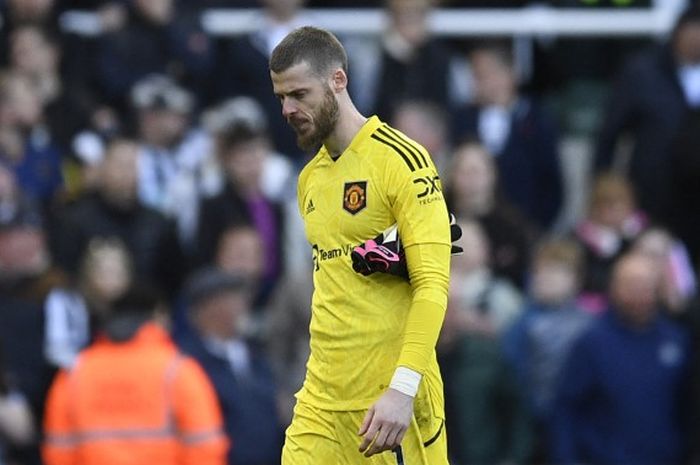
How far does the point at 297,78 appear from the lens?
21.2 ft

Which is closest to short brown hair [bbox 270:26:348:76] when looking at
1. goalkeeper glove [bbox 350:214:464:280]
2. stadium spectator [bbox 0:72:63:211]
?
goalkeeper glove [bbox 350:214:464:280]

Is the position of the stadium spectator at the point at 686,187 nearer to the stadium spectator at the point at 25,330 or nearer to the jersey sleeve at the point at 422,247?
the stadium spectator at the point at 25,330

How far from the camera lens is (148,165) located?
13.3 metres

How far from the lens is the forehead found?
255 inches

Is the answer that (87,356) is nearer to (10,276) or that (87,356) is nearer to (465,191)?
(10,276)

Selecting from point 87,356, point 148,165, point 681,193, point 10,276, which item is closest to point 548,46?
point 681,193

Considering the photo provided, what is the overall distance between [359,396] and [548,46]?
9213 mm

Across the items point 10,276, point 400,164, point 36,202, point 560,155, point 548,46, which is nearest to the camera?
point 400,164

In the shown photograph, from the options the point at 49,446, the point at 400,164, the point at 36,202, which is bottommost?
the point at 49,446

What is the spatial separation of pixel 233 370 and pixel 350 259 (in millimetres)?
4656

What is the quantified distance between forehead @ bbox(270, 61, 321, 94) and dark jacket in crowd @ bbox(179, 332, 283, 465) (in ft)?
15.5

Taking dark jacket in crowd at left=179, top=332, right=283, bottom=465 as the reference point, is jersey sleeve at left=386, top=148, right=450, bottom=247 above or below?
above

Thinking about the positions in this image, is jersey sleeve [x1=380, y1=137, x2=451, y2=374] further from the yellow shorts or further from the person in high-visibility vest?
the person in high-visibility vest

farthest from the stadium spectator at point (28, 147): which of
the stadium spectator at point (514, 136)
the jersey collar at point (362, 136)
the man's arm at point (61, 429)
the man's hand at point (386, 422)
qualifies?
the man's hand at point (386, 422)
